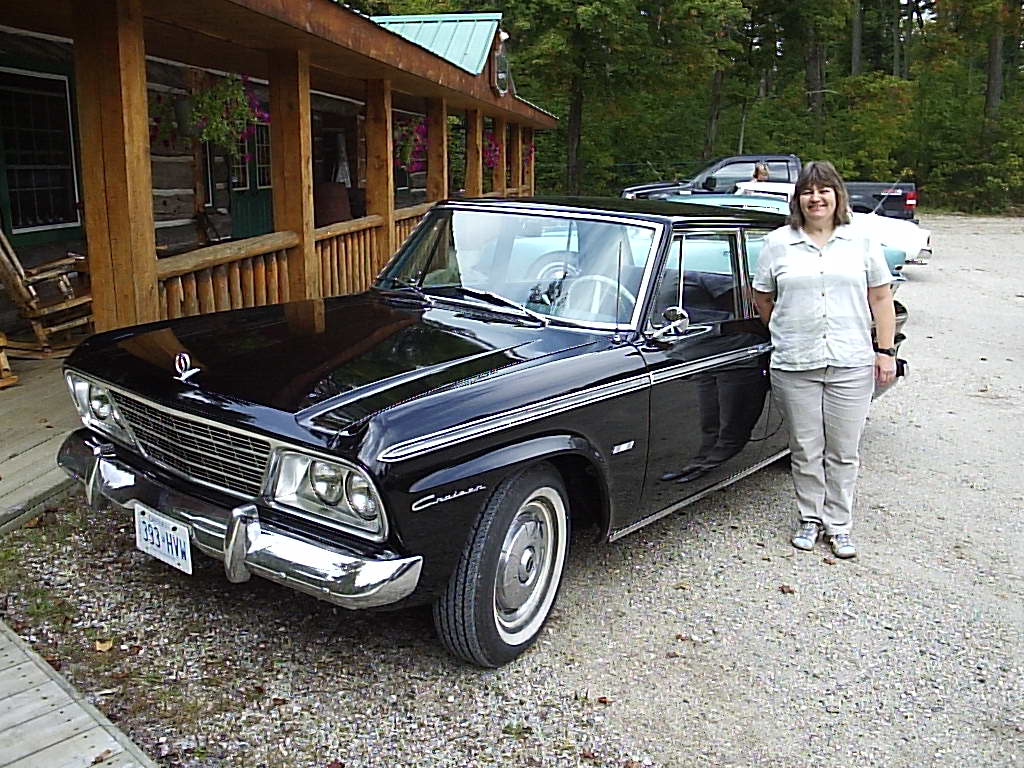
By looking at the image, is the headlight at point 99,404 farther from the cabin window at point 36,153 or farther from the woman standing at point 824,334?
the cabin window at point 36,153

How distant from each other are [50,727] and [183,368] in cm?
129

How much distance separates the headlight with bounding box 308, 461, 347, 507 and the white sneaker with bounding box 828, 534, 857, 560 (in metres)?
2.85

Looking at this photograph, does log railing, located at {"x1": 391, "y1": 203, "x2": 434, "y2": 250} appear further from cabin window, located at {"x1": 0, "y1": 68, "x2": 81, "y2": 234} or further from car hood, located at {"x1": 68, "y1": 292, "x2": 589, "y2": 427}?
car hood, located at {"x1": 68, "y1": 292, "x2": 589, "y2": 427}

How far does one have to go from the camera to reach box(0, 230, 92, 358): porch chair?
7.00 meters

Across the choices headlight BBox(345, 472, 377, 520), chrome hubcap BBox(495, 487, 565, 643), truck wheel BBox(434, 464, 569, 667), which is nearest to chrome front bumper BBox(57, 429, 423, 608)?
headlight BBox(345, 472, 377, 520)

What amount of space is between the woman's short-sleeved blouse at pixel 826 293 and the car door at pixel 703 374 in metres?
0.28

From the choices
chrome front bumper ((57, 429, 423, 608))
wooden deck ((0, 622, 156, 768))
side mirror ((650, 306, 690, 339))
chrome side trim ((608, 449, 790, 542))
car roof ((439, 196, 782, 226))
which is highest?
car roof ((439, 196, 782, 226))

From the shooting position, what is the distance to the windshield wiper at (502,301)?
4320mm

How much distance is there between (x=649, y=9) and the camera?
86.7 ft

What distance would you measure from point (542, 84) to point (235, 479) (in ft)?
83.8

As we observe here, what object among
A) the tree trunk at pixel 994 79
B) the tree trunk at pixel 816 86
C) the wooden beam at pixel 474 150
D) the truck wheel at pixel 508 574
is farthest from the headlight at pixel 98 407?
the tree trunk at pixel 994 79

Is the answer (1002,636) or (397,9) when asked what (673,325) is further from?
(397,9)

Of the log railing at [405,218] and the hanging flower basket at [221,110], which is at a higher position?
the hanging flower basket at [221,110]

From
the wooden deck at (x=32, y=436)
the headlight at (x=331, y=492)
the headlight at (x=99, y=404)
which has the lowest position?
the wooden deck at (x=32, y=436)
